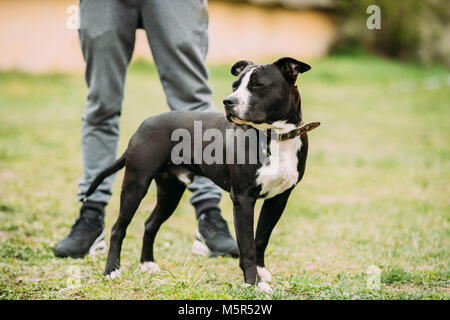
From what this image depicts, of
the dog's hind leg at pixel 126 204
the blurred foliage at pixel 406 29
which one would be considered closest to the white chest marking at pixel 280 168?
the dog's hind leg at pixel 126 204

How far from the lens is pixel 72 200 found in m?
5.06

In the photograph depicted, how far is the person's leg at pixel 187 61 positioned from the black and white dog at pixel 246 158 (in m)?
0.50

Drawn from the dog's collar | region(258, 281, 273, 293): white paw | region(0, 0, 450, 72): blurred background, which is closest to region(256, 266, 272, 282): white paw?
region(258, 281, 273, 293): white paw

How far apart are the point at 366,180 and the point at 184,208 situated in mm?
2148

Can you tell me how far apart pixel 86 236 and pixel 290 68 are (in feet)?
5.77

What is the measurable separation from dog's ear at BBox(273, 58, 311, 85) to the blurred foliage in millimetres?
18170

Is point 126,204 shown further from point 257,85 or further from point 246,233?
point 257,85

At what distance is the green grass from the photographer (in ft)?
9.49

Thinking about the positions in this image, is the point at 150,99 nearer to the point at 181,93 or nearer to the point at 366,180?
the point at 366,180

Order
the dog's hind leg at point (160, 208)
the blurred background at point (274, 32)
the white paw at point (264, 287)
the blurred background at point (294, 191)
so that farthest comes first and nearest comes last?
the blurred background at point (274, 32), the dog's hind leg at point (160, 208), the blurred background at point (294, 191), the white paw at point (264, 287)

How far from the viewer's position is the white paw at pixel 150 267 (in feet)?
10.6

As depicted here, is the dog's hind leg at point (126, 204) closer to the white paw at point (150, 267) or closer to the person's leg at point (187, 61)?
the white paw at point (150, 267)

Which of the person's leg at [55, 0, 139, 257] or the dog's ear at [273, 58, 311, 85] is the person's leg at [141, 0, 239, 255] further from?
the dog's ear at [273, 58, 311, 85]

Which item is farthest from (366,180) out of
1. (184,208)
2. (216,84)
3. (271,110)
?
(216,84)
